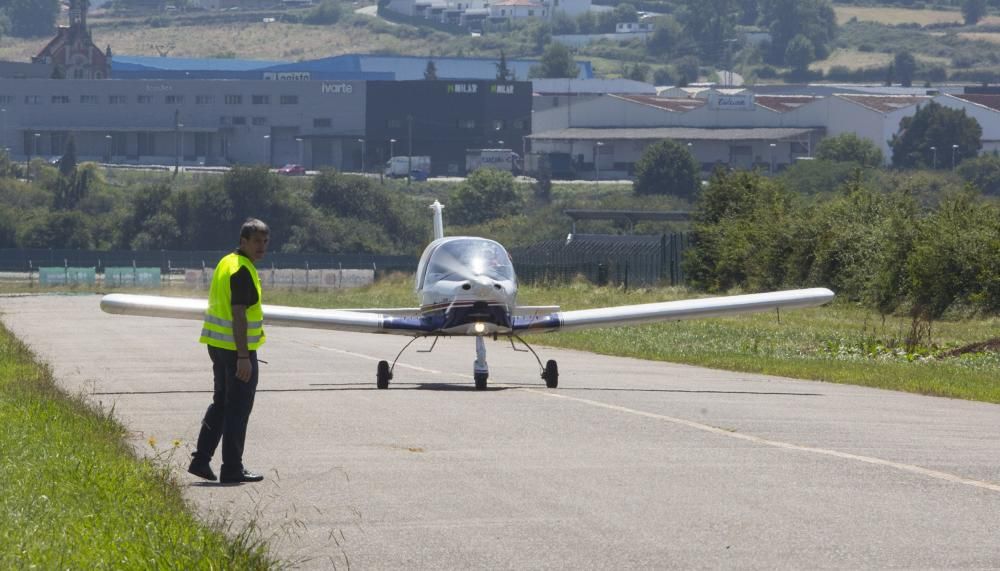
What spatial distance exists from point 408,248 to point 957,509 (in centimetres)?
10171

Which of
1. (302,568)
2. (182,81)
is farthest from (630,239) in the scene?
(182,81)

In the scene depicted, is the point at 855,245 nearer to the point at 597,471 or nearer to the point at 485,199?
the point at 597,471

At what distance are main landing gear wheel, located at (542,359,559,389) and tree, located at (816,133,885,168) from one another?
114578 millimetres

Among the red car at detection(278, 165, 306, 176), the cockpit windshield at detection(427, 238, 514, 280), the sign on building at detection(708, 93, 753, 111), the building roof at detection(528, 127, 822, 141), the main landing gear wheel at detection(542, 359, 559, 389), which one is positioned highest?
the sign on building at detection(708, 93, 753, 111)

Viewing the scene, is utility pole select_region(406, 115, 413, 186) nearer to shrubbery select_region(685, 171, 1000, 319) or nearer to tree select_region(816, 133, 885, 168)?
tree select_region(816, 133, 885, 168)

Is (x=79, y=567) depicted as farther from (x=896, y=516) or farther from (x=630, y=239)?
(x=630, y=239)

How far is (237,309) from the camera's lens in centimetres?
1208

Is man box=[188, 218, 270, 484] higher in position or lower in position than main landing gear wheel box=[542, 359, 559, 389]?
higher

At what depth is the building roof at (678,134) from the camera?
148 metres

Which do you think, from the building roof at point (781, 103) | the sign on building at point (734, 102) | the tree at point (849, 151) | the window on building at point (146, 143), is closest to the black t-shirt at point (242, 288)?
the tree at point (849, 151)

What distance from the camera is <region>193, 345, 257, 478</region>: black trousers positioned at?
11977 millimetres

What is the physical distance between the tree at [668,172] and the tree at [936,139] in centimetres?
1966

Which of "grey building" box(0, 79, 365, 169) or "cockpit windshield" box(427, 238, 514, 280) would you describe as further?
"grey building" box(0, 79, 365, 169)

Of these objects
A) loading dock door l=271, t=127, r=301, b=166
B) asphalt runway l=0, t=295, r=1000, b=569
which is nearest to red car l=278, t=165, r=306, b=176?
loading dock door l=271, t=127, r=301, b=166
